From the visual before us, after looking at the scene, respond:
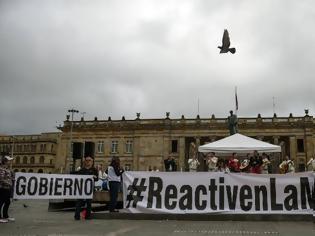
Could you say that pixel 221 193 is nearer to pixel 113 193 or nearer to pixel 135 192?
pixel 135 192

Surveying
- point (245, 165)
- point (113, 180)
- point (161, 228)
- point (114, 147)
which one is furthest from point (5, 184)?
point (114, 147)

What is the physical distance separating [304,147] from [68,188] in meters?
62.9

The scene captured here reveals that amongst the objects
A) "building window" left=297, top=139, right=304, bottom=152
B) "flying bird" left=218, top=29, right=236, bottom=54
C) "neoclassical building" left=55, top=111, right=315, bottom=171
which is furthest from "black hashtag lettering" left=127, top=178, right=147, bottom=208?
"building window" left=297, top=139, right=304, bottom=152

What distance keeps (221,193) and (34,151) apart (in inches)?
3887

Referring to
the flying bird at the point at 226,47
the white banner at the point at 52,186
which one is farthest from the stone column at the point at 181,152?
the white banner at the point at 52,186

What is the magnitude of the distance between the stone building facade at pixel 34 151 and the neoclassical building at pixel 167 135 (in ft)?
82.1

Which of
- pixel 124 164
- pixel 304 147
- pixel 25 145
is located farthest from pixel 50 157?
pixel 304 147

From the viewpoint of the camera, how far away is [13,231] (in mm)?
9578

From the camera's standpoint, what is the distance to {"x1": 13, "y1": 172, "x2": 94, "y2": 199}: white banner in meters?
12.1

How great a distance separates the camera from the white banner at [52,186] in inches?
477

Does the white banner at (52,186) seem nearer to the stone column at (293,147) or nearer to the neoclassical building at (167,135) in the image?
the neoclassical building at (167,135)

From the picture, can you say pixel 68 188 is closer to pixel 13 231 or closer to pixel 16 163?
pixel 13 231

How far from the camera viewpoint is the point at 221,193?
1183 centimetres

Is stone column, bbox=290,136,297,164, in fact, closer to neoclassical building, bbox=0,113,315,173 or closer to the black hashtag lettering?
neoclassical building, bbox=0,113,315,173
